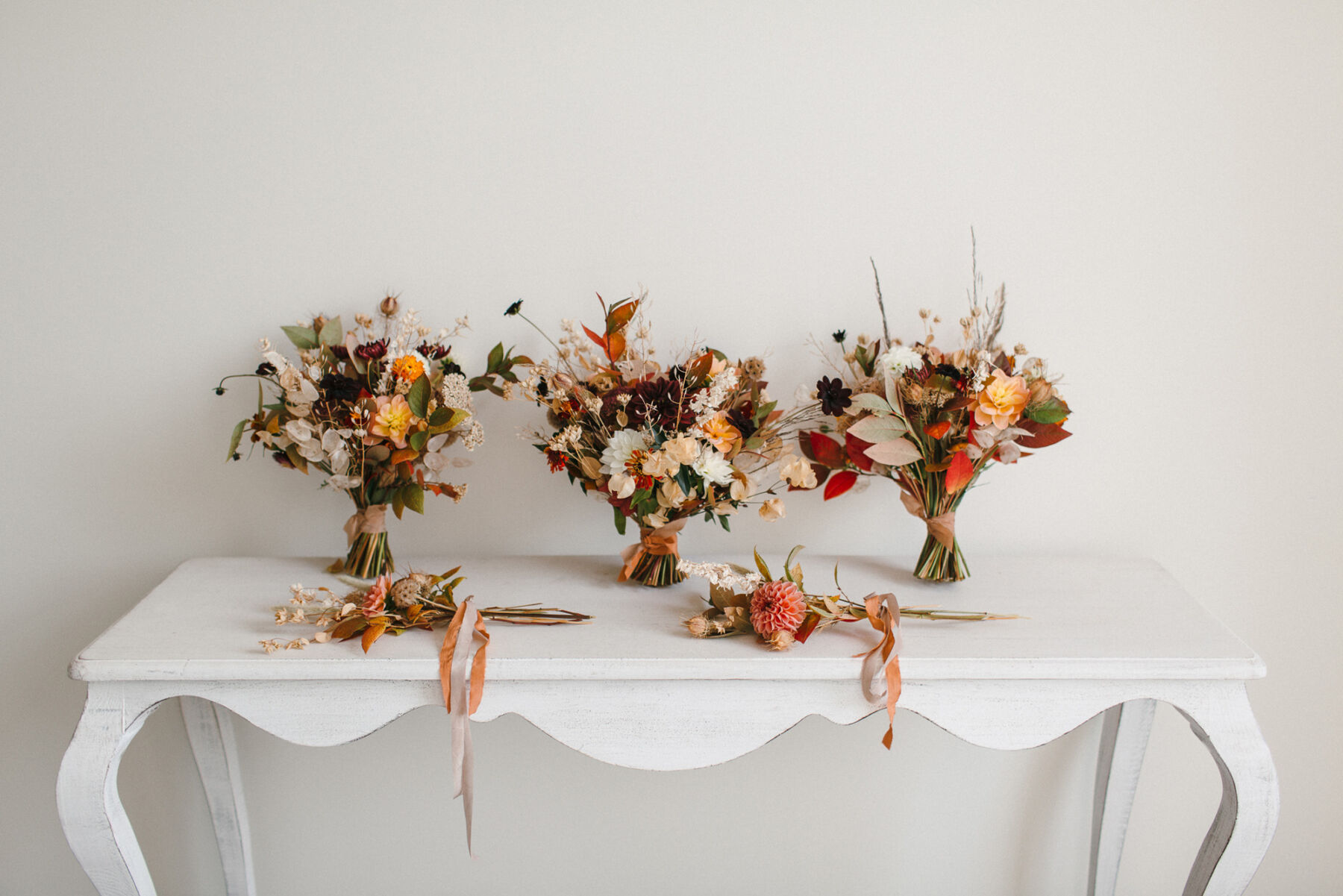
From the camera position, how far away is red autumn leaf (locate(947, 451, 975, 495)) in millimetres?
1374

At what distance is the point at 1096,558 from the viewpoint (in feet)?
5.39

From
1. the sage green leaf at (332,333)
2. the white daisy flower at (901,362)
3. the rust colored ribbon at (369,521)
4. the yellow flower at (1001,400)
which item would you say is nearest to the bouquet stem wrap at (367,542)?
the rust colored ribbon at (369,521)

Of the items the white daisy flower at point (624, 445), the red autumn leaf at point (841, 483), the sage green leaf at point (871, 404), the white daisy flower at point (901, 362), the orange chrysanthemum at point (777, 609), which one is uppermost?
the white daisy flower at point (901, 362)

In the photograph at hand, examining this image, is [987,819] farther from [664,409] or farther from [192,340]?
[192,340]

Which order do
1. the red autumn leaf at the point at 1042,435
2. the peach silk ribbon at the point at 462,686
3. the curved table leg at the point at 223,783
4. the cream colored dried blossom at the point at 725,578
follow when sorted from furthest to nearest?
the curved table leg at the point at 223,783, the red autumn leaf at the point at 1042,435, the cream colored dried blossom at the point at 725,578, the peach silk ribbon at the point at 462,686

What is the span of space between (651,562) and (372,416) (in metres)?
0.51

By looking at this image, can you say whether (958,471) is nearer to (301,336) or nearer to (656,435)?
(656,435)

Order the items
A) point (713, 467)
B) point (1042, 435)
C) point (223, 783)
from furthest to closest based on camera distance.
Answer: point (223, 783) < point (1042, 435) < point (713, 467)

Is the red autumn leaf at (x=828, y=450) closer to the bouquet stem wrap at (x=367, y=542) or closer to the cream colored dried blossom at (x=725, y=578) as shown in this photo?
the cream colored dried blossom at (x=725, y=578)

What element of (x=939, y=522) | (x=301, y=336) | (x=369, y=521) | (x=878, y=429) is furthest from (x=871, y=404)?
(x=301, y=336)

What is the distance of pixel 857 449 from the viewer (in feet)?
4.68

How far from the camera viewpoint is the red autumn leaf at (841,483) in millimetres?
1518

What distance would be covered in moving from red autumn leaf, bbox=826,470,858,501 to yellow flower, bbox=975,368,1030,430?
0.86 ft

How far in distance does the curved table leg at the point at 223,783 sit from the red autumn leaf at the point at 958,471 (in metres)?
1.40
